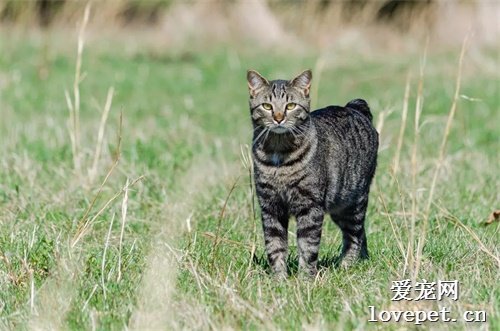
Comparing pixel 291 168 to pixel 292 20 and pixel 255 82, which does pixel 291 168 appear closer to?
pixel 255 82

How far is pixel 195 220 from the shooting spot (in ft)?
19.9

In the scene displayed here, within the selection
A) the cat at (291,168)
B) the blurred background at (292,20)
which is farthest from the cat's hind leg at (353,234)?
the blurred background at (292,20)

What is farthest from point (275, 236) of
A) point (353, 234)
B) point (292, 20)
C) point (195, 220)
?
point (292, 20)

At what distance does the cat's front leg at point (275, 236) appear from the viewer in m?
5.05

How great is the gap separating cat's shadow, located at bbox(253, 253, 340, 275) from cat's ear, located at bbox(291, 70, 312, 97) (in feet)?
2.89

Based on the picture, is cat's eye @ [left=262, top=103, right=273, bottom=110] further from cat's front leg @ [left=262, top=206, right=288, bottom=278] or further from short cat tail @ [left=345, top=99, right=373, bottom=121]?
short cat tail @ [left=345, top=99, right=373, bottom=121]

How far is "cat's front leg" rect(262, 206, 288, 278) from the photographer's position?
16.6ft

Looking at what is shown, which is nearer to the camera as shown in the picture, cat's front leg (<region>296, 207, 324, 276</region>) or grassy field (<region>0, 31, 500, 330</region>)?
grassy field (<region>0, 31, 500, 330</region>)

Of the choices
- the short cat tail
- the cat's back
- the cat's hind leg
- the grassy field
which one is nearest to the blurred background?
the grassy field

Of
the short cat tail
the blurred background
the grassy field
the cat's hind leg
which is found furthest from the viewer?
the blurred background

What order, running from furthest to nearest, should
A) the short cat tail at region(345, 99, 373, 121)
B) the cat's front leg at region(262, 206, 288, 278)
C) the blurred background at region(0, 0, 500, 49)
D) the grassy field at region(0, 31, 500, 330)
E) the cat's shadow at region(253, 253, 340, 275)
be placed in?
the blurred background at region(0, 0, 500, 49) < the short cat tail at region(345, 99, 373, 121) < the cat's shadow at region(253, 253, 340, 275) < the cat's front leg at region(262, 206, 288, 278) < the grassy field at region(0, 31, 500, 330)

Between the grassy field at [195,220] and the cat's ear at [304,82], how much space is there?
1.44ft

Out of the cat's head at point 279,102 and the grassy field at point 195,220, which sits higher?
the cat's head at point 279,102

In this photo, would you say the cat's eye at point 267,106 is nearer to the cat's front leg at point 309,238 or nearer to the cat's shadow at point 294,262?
the cat's front leg at point 309,238
